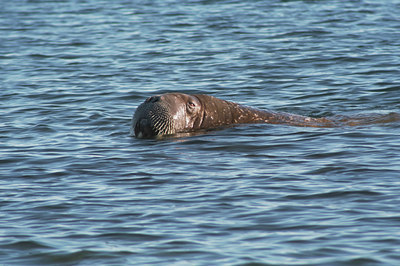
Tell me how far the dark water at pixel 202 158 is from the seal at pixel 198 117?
27 cm

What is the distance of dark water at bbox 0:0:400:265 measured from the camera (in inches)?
284

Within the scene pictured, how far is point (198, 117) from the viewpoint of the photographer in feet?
39.9

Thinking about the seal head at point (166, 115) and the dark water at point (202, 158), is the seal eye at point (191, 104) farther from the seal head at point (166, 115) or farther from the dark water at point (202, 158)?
the dark water at point (202, 158)

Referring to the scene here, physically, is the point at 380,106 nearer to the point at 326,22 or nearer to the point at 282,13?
the point at 326,22

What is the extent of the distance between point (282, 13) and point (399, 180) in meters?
19.4

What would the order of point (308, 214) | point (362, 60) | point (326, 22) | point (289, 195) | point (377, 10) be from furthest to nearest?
point (377, 10) < point (326, 22) < point (362, 60) < point (289, 195) < point (308, 214)

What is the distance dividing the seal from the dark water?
0.89 feet

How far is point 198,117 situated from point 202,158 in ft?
5.64

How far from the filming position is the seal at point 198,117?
11531 millimetres

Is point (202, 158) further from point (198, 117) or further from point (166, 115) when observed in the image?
point (198, 117)

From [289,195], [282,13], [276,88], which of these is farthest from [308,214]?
→ [282,13]

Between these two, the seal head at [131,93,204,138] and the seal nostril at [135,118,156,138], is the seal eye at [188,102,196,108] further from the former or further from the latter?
the seal nostril at [135,118,156,138]

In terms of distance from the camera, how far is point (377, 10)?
27.5m

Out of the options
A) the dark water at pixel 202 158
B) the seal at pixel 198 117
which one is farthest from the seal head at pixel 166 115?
the dark water at pixel 202 158
